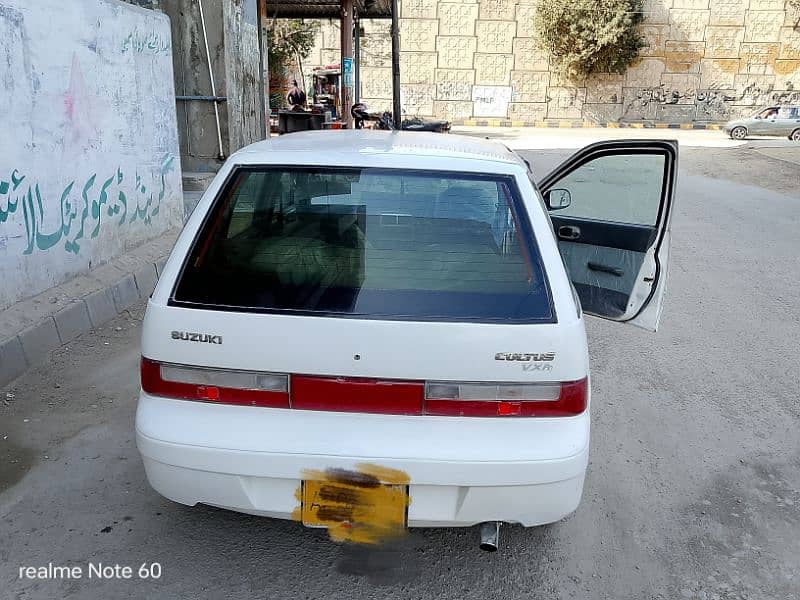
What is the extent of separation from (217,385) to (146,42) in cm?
531

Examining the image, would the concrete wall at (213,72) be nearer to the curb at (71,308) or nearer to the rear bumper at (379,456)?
the curb at (71,308)

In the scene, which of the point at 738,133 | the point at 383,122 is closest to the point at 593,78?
the point at 738,133

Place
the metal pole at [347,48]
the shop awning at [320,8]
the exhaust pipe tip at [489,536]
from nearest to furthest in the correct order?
the exhaust pipe tip at [489,536] → the metal pole at [347,48] → the shop awning at [320,8]

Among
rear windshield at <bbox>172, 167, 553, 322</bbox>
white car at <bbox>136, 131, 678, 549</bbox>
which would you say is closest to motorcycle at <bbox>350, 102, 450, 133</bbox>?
rear windshield at <bbox>172, 167, 553, 322</bbox>

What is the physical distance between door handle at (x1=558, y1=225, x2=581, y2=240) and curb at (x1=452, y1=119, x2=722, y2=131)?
31.2 metres

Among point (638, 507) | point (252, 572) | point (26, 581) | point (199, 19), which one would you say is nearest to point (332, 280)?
point (252, 572)

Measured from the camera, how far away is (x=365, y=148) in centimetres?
277

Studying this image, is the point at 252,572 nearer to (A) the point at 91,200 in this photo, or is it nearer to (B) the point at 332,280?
(B) the point at 332,280

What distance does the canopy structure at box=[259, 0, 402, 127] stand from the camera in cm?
1426

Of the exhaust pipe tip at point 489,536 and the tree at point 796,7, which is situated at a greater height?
the tree at point 796,7

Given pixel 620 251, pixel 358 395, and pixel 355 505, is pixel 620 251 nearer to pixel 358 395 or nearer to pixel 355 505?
pixel 358 395

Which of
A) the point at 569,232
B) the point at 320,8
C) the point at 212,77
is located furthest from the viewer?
the point at 320,8

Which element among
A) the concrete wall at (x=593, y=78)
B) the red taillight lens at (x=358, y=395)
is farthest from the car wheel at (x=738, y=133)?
the red taillight lens at (x=358, y=395)

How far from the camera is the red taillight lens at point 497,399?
2312 millimetres
